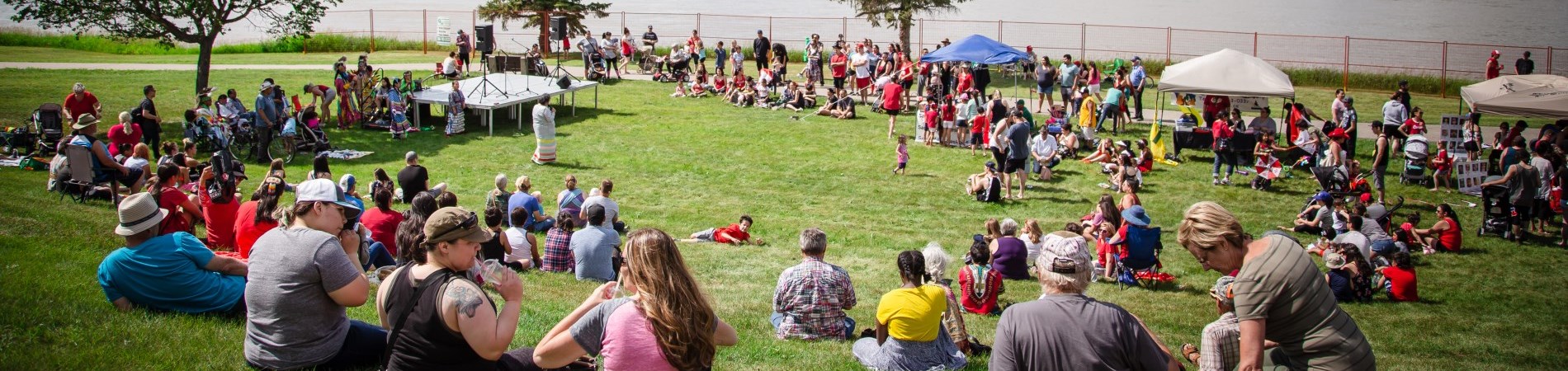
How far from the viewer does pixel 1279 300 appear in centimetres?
401

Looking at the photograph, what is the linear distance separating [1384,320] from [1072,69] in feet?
49.4

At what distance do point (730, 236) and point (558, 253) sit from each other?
3334 millimetres

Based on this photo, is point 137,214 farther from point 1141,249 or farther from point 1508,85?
point 1508,85

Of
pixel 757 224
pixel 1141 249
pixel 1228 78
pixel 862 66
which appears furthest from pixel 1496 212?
pixel 862 66

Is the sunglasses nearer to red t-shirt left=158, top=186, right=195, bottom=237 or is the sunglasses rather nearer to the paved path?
red t-shirt left=158, top=186, right=195, bottom=237

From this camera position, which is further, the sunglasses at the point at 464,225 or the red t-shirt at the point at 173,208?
the red t-shirt at the point at 173,208

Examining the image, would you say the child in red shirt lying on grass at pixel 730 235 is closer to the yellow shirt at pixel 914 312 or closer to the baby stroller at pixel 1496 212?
the yellow shirt at pixel 914 312

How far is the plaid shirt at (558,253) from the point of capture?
10.6 meters

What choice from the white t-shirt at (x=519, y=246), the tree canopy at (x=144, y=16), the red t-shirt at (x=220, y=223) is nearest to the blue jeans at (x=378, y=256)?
the white t-shirt at (x=519, y=246)

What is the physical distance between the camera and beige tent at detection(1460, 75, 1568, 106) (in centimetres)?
1941

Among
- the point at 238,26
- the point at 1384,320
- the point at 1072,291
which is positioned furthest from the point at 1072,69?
the point at 238,26

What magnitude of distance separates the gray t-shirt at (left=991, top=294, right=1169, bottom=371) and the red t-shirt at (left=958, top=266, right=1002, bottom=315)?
5568 mm

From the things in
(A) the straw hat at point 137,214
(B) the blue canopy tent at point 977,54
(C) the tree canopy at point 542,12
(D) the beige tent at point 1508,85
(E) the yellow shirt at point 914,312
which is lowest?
(E) the yellow shirt at point 914,312

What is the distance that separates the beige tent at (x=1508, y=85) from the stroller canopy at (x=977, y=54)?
28.9ft
